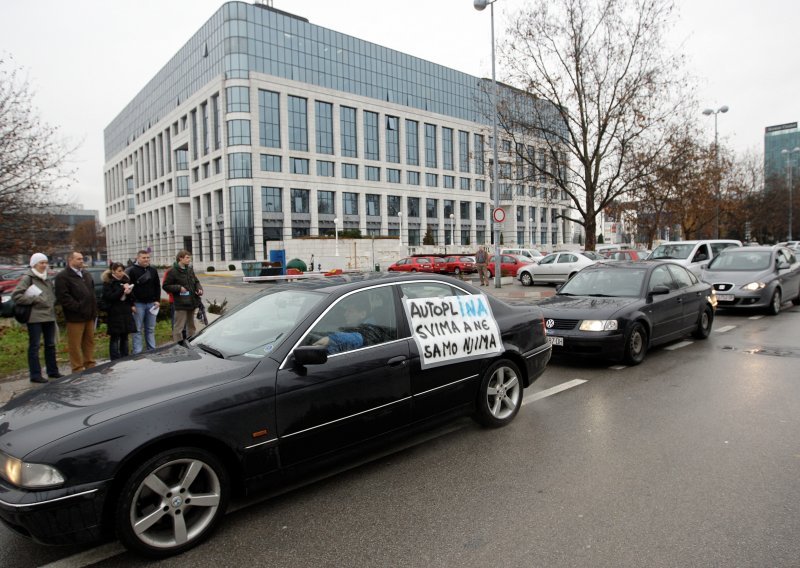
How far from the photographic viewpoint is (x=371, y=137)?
67312 mm

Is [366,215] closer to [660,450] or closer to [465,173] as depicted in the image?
[465,173]

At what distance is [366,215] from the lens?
217 feet

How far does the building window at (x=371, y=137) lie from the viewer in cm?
6669

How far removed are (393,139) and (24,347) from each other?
63747 mm

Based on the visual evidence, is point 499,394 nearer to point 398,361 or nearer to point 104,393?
point 398,361

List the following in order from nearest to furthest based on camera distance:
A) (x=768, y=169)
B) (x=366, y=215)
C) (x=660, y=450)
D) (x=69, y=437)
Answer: (x=69, y=437)
(x=660, y=450)
(x=768, y=169)
(x=366, y=215)

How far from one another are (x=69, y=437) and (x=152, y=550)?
78 centimetres

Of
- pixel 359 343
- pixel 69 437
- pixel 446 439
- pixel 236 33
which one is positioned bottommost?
pixel 446 439

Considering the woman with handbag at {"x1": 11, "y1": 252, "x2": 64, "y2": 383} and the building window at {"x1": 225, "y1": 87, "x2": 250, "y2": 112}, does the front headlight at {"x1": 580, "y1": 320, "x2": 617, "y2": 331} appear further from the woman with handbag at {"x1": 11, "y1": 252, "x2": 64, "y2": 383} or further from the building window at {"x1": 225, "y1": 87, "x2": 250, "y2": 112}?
the building window at {"x1": 225, "y1": 87, "x2": 250, "y2": 112}

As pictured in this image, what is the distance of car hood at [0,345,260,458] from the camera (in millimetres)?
2807

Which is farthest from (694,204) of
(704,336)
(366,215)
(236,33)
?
(236,33)

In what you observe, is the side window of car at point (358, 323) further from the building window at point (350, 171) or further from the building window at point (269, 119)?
the building window at point (350, 171)

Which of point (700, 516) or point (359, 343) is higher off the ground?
point (359, 343)

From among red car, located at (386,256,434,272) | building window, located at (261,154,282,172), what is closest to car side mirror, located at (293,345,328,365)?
→ red car, located at (386,256,434,272)
